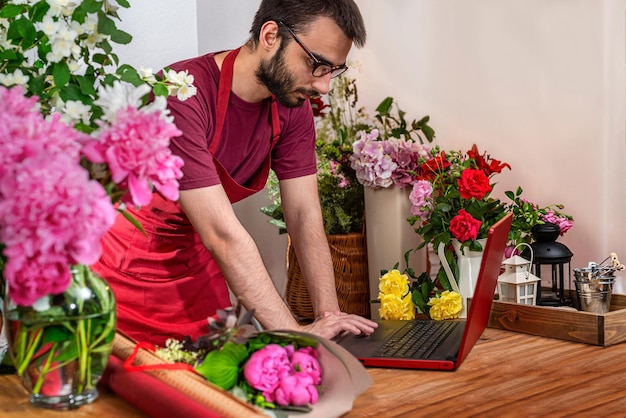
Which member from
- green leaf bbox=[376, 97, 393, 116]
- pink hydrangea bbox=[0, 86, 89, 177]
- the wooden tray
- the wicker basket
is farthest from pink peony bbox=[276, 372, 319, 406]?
green leaf bbox=[376, 97, 393, 116]

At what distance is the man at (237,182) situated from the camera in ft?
6.07

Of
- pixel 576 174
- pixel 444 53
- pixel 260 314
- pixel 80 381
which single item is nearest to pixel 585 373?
pixel 260 314

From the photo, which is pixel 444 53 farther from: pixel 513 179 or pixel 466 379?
pixel 466 379

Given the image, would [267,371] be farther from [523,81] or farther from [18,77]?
[523,81]

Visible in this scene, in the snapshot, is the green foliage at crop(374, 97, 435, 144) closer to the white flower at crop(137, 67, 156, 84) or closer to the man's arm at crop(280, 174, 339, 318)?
the man's arm at crop(280, 174, 339, 318)

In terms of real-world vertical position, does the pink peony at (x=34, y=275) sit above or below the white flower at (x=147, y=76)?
below

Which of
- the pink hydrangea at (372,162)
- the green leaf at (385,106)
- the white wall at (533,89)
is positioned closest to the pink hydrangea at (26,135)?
the pink hydrangea at (372,162)

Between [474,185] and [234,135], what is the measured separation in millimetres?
648

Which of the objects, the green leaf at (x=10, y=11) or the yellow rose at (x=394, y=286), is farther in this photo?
the yellow rose at (x=394, y=286)

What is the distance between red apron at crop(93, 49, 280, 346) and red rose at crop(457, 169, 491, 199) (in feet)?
1.97

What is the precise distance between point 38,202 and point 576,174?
6.32 ft

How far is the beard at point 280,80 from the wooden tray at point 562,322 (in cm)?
73

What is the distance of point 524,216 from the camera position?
83.8 inches

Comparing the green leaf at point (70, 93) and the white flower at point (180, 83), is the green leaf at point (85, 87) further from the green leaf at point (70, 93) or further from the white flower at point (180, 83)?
the white flower at point (180, 83)
